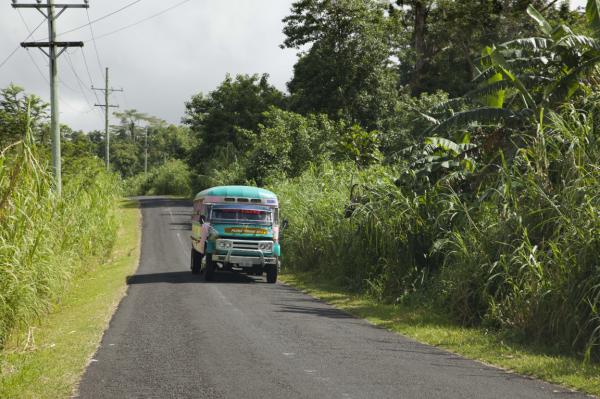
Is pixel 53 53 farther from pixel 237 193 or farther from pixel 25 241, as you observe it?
pixel 25 241

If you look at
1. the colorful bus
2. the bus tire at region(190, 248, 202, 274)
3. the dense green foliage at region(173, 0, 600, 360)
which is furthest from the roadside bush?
the colorful bus

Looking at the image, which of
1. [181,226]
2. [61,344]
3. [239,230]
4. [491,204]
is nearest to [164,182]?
[181,226]

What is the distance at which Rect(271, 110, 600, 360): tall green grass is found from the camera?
453 inches

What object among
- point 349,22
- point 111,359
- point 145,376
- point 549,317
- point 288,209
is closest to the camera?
point 145,376

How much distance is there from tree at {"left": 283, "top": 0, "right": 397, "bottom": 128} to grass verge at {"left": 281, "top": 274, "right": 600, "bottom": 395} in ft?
90.2

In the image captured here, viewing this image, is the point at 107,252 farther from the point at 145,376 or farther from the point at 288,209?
the point at 145,376

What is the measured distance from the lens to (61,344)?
1165 cm

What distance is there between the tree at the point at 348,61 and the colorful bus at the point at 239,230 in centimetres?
2304

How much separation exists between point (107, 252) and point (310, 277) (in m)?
11.3

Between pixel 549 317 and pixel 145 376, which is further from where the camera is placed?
pixel 549 317

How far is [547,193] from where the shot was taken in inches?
530

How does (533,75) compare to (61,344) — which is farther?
(533,75)

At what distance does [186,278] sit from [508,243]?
1220 centimetres

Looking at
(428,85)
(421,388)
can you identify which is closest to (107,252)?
(421,388)
